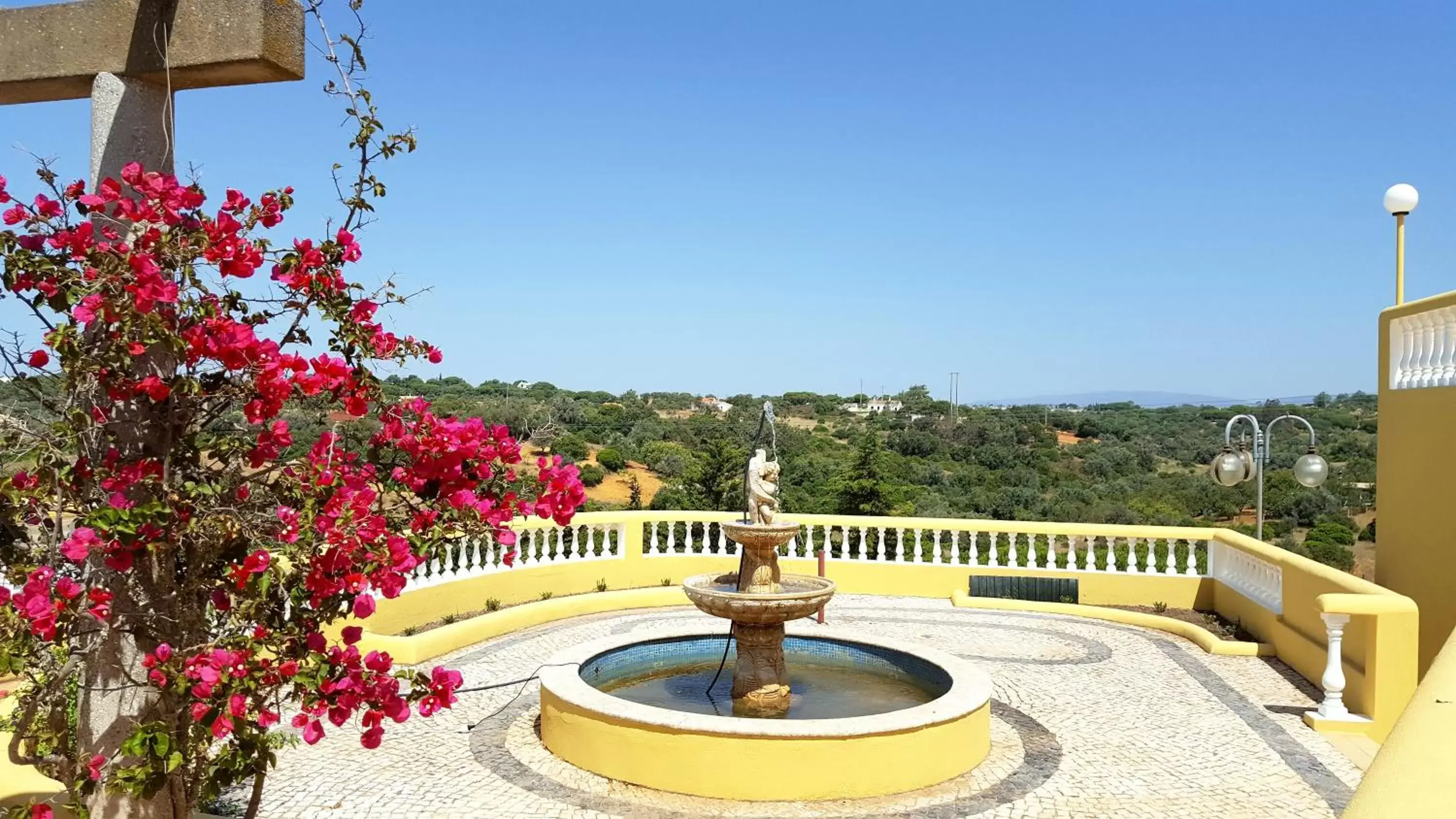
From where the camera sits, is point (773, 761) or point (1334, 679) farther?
point (1334, 679)

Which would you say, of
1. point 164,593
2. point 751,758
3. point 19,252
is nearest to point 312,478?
point 164,593

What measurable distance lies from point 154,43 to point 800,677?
8.07 m

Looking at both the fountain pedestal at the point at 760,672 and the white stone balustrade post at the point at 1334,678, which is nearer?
the white stone balustrade post at the point at 1334,678

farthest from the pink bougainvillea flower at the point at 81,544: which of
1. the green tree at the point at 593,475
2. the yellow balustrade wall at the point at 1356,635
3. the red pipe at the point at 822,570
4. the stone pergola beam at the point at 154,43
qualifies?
the green tree at the point at 593,475

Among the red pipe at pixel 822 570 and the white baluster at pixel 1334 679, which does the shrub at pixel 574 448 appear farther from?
the white baluster at pixel 1334 679

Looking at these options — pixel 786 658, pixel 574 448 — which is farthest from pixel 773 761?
pixel 574 448

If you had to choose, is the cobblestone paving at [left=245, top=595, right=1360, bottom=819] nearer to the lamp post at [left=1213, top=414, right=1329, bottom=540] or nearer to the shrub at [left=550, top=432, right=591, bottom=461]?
the lamp post at [left=1213, top=414, right=1329, bottom=540]

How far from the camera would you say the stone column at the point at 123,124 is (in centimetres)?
308

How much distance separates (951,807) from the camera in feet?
21.1

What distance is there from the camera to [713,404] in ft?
188

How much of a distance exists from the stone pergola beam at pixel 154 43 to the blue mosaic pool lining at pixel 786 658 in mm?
6373

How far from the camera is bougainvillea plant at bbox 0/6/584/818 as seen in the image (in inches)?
109

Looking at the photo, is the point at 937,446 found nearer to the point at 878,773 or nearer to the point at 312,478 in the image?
the point at 878,773

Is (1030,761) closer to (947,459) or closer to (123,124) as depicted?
(123,124)
